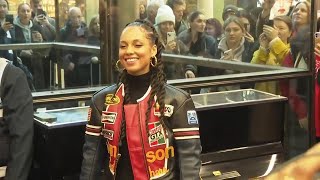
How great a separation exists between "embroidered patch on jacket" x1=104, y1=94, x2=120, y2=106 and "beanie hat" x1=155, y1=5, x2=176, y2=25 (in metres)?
2.81

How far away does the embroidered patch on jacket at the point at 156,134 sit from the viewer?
2117mm

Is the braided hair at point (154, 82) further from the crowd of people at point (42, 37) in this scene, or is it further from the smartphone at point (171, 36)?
the smartphone at point (171, 36)

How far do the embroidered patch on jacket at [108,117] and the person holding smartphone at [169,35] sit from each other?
8.50ft

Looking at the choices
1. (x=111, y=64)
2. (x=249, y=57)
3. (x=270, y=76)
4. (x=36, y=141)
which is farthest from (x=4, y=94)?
(x=249, y=57)

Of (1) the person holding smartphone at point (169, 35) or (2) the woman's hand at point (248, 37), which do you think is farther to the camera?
(2) the woman's hand at point (248, 37)

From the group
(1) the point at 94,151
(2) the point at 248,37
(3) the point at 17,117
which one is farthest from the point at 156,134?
(2) the point at 248,37

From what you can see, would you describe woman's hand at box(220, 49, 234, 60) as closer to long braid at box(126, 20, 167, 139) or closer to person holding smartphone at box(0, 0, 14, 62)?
person holding smartphone at box(0, 0, 14, 62)

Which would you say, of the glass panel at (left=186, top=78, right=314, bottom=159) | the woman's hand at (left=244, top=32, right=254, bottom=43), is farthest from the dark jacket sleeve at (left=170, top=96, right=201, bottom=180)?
the woman's hand at (left=244, top=32, right=254, bottom=43)

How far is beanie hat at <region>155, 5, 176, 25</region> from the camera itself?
16.4ft

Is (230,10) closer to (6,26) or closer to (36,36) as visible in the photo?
(36,36)

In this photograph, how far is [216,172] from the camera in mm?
3258

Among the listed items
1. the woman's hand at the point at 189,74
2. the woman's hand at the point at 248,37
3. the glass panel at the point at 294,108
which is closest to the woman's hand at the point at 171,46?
the woman's hand at the point at 189,74

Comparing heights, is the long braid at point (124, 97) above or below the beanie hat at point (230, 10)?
below

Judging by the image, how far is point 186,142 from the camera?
85.5 inches
